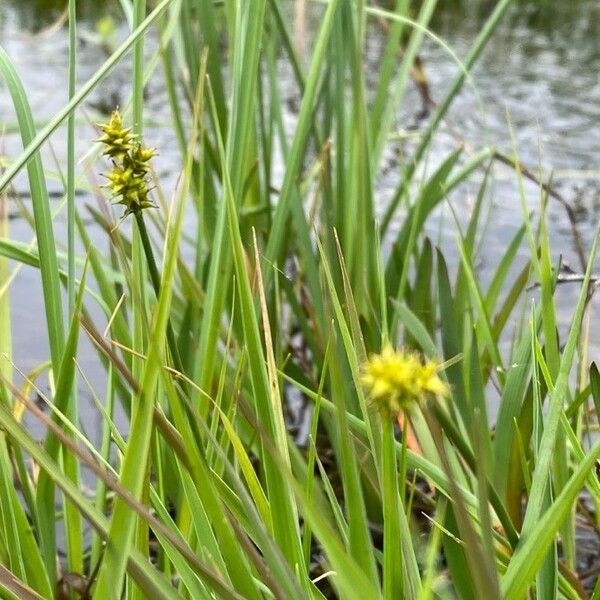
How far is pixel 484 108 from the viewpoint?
200 centimetres

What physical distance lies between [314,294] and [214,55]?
0.30m

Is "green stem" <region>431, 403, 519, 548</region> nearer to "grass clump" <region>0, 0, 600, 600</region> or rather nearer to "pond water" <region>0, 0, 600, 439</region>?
"grass clump" <region>0, 0, 600, 600</region>

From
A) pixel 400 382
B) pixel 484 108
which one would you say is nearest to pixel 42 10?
pixel 484 108

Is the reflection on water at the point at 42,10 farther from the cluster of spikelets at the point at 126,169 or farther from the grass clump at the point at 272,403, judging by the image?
the cluster of spikelets at the point at 126,169

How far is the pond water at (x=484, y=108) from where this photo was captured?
5.34 ft

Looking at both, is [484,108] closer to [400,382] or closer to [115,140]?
[115,140]

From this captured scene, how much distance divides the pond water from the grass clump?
225 millimetres

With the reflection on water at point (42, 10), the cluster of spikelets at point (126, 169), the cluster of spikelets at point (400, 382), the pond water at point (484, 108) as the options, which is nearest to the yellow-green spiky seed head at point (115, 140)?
the cluster of spikelets at point (126, 169)

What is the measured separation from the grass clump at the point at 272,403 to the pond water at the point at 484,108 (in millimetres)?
225

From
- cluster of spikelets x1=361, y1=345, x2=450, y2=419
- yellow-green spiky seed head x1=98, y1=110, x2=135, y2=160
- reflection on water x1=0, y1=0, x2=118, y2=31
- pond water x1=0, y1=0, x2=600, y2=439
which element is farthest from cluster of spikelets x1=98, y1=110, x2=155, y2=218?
reflection on water x1=0, y1=0, x2=118, y2=31

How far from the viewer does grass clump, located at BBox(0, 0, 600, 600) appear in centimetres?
38

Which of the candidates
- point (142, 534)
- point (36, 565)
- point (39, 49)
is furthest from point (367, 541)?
point (39, 49)

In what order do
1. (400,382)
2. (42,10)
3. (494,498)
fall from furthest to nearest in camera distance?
(42,10) → (494,498) → (400,382)

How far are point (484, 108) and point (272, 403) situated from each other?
1619 millimetres
